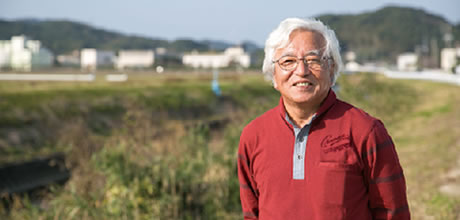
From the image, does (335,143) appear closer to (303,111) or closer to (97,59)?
(303,111)

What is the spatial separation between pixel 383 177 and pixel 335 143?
0.90 ft

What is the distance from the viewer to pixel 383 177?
2.23 metres

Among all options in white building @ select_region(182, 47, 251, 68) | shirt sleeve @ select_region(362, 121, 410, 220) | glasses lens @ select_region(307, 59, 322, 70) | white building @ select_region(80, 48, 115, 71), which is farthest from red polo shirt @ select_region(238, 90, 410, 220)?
white building @ select_region(80, 48, 115, 71)

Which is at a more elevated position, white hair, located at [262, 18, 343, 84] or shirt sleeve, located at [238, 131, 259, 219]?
white hair, located at [262, 18, 343, 84]

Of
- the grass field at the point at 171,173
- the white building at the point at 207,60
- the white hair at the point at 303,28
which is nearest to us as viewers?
the white hair at the point at 303,28

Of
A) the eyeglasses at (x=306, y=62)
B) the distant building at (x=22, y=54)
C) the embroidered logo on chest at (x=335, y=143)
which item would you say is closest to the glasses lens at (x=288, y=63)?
the eyeglasses at (x=306, y=62)

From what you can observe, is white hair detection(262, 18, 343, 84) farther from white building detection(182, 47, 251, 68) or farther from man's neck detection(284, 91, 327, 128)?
white building detection(182, 47, 251, 68)

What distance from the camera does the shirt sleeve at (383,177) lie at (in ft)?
7.22

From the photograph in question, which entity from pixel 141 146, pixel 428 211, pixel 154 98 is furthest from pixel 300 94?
pixel 154 98

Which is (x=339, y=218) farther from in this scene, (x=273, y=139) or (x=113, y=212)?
(x=113, y=212)

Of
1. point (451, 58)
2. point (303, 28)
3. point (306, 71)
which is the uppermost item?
point (303, 28)

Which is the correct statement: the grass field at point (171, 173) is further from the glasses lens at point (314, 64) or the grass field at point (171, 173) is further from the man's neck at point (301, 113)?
the glasses lens at point (314, 64)

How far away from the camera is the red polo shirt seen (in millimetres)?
2199

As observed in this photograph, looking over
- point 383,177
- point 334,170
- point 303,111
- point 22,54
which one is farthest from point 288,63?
point 22,54
